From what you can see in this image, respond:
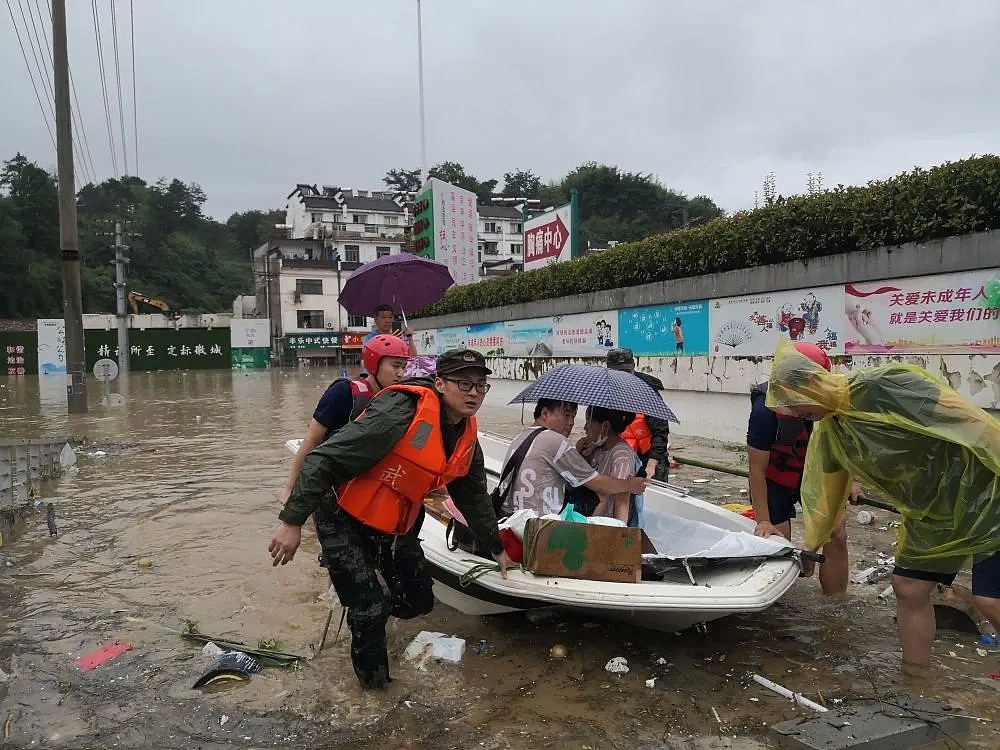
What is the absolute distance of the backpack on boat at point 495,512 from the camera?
11.8ft

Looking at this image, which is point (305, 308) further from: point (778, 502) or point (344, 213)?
point (778, 502)

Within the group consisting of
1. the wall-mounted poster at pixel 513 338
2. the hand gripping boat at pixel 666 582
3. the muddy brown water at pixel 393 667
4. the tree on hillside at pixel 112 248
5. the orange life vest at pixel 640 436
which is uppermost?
the tree on hillside at pixel 112 248

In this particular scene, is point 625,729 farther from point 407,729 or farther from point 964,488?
point 964,488

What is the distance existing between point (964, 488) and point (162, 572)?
4851 mm

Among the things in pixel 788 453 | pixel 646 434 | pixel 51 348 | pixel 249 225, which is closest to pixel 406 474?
pixel 788 453

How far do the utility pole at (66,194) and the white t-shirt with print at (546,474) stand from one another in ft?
43.0

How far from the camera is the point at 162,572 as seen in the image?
494 centimetres

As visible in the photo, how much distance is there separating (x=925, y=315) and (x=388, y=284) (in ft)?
18.5

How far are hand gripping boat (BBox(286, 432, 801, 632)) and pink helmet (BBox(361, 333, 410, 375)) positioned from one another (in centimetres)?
101

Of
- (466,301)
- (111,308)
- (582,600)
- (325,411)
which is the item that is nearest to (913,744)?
(582,600)

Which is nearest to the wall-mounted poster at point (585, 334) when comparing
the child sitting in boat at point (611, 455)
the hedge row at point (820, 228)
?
the hedge row at point (820, 228)

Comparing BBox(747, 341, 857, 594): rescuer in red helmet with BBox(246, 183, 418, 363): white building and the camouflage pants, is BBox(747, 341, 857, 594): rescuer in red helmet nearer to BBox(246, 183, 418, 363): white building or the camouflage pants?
the camouflage pants

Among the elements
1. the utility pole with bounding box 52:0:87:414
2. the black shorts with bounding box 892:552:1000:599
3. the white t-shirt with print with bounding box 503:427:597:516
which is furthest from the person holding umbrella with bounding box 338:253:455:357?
the utility pole with bounding box 52:0:87:414

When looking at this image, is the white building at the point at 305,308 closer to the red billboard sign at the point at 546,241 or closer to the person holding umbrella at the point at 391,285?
the red billboard sign at the point at 546,241
